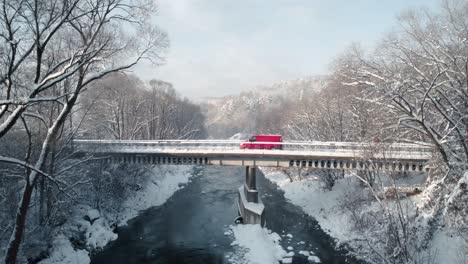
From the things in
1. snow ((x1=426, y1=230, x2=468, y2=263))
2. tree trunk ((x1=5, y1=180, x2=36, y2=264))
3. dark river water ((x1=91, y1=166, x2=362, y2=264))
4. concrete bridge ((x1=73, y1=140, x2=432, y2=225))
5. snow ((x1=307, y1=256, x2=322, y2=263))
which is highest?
concrete bridge ((x1=73, y1=140, x2=432, y2=225))

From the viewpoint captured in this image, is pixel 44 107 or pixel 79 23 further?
pixel 44 107

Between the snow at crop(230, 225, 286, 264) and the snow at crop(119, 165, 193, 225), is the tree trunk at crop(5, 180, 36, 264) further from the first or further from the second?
the snow at crop(119, 165, 193, 225)

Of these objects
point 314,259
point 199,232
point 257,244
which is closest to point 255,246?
point 257,244

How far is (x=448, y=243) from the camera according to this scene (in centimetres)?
1551

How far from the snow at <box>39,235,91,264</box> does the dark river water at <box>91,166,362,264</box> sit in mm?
736

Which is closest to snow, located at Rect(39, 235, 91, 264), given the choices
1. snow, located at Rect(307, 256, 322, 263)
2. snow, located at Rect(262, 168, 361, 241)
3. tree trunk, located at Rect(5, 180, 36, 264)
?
tree trunk, located at Rect(5, 180, 36, 264)

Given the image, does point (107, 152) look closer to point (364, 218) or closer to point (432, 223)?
point (364, 218)

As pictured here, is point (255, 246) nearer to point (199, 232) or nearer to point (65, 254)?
point (199, 232)

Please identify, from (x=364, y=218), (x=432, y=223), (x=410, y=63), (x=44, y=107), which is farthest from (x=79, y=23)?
(x=364, y=218)

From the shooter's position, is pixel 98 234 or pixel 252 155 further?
pixel 252 155

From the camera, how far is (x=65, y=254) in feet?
56.5

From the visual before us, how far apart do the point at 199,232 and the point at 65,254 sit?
355 inches

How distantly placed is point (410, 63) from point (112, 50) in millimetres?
13613

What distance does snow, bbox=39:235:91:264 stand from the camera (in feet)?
54.2
